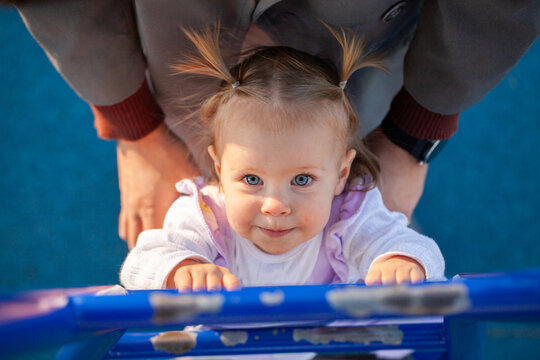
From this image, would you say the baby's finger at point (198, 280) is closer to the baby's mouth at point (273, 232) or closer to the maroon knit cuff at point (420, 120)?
the baby's mouth at point (273, 232)

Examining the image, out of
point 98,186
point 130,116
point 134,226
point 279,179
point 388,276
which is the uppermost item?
point 98,186

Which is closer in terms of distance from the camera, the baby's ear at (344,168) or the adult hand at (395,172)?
the baby's ear at (344,168)

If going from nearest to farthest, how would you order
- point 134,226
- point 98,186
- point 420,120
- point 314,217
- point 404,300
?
point 404,300, point 314,217, point 420,120, point 134,226, point 98,186

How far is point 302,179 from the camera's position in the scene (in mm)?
659

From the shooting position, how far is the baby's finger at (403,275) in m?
0.63

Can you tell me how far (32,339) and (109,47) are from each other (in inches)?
19.8

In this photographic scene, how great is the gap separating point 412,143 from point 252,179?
1.14 ft

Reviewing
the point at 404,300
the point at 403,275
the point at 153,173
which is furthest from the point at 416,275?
the point at 153,173

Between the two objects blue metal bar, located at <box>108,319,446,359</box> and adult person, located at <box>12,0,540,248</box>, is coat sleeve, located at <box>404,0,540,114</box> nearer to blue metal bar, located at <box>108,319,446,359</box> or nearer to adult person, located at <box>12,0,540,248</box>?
adult person, located at <box>12,0,540,248</box>

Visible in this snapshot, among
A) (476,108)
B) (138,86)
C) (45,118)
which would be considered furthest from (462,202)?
(45,118)

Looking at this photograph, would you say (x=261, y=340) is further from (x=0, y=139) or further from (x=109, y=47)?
(x=0, y=139)

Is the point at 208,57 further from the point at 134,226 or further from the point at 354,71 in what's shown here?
the point at 134,226

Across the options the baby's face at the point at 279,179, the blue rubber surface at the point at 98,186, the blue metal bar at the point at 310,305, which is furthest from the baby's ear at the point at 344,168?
the blue rubber surface at the point at 98,186

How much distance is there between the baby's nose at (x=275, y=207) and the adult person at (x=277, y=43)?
0.25 meters
